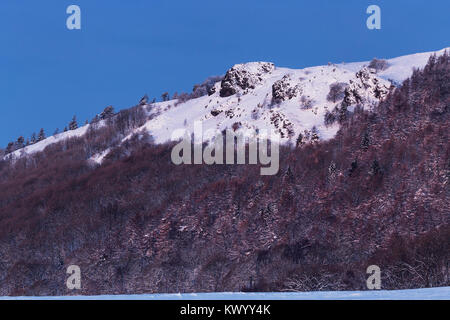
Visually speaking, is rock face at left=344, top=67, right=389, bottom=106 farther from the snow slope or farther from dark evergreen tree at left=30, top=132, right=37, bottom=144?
dark evergreen tree at left=30, top=132, right=37, bottom=144

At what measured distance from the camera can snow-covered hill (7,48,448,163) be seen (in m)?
108

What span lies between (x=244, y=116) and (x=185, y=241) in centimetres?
4372

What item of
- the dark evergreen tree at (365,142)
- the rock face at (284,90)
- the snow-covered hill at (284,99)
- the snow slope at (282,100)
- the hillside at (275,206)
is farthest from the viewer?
the rock face at (284,90)

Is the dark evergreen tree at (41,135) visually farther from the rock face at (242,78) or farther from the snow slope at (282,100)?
the rock face at (242,78)

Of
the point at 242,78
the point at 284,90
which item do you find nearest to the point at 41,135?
the point at 242,78

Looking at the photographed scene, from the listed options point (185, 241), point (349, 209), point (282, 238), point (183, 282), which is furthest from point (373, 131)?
point (183, 282)

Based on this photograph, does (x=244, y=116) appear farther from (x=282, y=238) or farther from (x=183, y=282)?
(x=183, y=282)

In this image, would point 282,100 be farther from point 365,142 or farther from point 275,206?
point 275,206

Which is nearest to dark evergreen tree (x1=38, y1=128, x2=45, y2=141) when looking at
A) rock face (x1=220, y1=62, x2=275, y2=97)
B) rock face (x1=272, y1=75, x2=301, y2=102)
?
rock face (x1=220, y1=62, x2=275, y2=97)

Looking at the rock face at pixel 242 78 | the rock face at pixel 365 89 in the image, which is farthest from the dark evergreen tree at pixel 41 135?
the rock face at pixel 365 89

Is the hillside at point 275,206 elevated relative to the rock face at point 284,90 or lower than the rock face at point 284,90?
lower

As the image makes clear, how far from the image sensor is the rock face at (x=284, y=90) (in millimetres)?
119875

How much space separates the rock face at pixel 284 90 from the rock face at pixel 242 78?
14374 mm

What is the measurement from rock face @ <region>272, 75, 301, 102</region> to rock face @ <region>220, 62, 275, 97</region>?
14374 mm
